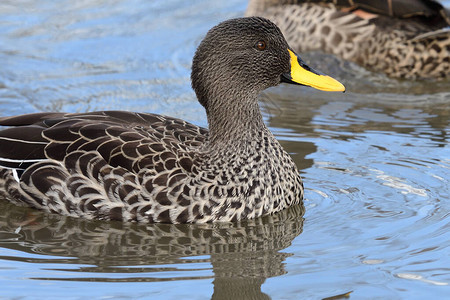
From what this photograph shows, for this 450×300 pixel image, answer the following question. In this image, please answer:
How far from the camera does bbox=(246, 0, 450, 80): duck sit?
11.7 meters

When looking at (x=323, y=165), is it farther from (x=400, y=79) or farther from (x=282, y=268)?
(x=400, y=79)

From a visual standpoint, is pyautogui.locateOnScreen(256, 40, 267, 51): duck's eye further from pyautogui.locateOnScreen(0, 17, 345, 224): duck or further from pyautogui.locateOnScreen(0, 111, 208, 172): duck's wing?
pyautogui.locateOnScreen(0, 111, 208, 172): duck's wing

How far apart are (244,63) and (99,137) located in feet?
4.23

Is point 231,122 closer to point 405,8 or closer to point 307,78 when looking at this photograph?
point 307,78

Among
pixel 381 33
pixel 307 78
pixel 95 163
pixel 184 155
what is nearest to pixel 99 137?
pixel 95 163

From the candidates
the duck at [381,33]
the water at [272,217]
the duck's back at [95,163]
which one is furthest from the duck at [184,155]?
the duck at [381,33]

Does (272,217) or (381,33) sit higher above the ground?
(381,33)

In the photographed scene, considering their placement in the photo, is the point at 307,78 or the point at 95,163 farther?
the point at 307,78

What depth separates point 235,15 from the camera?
13969 mm

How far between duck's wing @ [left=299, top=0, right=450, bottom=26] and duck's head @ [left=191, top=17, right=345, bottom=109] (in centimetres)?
445

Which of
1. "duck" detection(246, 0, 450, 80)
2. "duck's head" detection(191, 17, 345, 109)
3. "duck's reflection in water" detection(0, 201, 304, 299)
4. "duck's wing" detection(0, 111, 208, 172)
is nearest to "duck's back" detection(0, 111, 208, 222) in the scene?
"duck's wing" detection(0, 111, 208, 172)

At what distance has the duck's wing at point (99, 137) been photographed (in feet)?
24.3

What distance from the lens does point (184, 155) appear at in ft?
24.6

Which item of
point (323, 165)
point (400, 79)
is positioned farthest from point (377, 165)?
point (400, 79)
